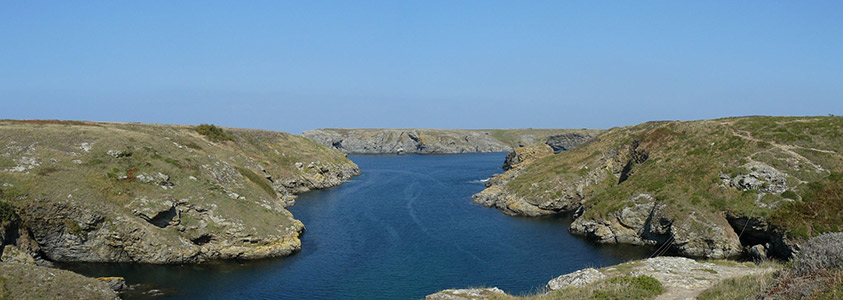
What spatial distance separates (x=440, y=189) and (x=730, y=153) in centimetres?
6495

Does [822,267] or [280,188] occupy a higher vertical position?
[822,267]

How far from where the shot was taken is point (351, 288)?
152 ft

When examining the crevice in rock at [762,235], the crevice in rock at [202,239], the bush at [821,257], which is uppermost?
the bush at [821,257]

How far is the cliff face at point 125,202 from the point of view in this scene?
168 ft

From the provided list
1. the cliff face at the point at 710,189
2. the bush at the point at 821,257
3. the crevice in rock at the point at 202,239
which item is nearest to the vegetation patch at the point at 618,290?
the bush at the point at 821,257

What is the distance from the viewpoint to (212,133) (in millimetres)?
119812

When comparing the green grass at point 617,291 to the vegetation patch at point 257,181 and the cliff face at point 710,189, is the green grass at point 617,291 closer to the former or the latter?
the cliff face at point 710,189

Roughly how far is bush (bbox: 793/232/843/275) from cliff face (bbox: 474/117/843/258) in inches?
1427

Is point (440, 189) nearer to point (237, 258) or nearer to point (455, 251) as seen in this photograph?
point (455, 251)

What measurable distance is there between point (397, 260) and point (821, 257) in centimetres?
4290

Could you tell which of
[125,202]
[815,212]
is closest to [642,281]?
[815,212]

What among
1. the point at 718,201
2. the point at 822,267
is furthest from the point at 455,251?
the point at 822,267

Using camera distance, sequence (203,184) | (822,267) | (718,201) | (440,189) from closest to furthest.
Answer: (822,267)
(718,201)
(203,184)
(440,189)

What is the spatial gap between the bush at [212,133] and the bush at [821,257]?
393ft
